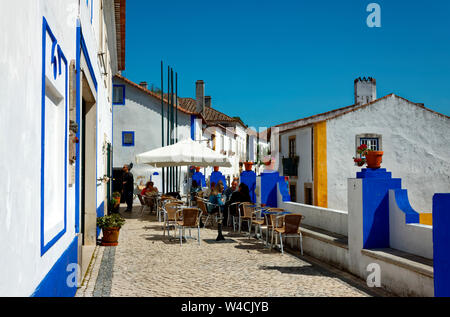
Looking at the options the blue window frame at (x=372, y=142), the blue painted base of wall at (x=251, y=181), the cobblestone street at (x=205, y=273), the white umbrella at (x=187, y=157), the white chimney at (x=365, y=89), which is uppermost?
the white chimney at (x=365, y=89)

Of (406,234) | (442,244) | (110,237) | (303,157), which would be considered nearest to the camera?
(442,244)

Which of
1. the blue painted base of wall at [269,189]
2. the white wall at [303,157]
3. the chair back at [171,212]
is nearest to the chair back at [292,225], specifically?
the chair back at [171,212]

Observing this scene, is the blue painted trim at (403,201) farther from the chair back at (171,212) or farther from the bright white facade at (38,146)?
the chair back at (171,212)

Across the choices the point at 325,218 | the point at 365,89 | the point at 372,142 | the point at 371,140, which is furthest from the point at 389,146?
the point at 325,218

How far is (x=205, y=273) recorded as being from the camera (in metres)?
6.86

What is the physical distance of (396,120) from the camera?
977 inches

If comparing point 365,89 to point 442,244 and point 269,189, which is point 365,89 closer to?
point 269,189

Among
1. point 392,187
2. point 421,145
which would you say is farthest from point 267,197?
point 421,145

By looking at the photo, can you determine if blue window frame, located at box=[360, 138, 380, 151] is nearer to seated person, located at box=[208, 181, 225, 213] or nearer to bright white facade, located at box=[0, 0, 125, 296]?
seated person, located at box=[208, 181, 225, 213]

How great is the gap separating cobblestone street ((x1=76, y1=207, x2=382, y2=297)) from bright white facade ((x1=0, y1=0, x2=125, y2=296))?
3.02 ft

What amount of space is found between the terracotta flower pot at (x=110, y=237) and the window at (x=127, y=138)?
16673 mm

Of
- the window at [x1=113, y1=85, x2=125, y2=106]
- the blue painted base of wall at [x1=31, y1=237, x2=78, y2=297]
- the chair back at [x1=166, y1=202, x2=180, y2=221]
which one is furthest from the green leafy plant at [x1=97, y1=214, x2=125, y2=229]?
the window at [x1=113, y1=85, x2=125, y2=106]

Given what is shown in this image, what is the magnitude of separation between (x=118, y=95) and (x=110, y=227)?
18.0 meters

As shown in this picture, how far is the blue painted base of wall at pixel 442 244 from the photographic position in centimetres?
428
